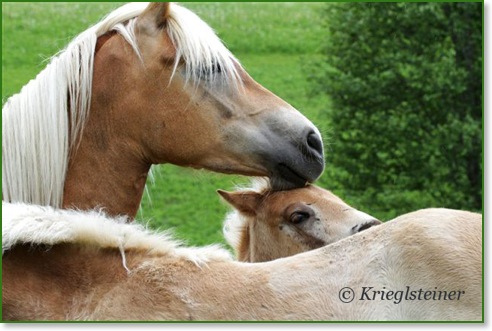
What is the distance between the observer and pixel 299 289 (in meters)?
2.59

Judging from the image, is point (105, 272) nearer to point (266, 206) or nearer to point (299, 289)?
point (299, 289)

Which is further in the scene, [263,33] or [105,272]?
[263,33]

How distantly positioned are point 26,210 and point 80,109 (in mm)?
862

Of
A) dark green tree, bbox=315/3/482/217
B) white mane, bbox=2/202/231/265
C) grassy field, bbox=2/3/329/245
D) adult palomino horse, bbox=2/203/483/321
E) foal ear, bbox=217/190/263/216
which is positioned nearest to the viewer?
adult palomino horse, bbox=2/203/483/321

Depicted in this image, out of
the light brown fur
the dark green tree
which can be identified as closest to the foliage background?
the dark green tree

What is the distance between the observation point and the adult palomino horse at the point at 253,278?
8.48ft

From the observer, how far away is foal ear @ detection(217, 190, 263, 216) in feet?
14.2

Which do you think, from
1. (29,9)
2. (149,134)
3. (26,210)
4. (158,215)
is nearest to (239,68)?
(149,134)

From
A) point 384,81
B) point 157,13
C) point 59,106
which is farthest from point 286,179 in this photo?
point 384,81

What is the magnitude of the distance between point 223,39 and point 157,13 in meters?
4.21

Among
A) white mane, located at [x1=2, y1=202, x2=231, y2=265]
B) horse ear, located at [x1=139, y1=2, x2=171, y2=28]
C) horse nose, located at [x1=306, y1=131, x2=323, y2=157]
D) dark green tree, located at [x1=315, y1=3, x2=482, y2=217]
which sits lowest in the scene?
dark green tree, located at [x1=315, y1=3, x2=482, y2=217]

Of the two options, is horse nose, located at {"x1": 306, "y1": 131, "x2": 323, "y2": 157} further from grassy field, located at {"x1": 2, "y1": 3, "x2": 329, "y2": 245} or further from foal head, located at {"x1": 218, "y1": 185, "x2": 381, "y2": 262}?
grassy field, located at {"x1": 2, "y1": 3, "x2": 329, "y2": 245}

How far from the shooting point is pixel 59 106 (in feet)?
11.6

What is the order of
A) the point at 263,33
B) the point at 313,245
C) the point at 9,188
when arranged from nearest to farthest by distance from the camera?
the point at 9,188 < the point at 313,245 < the point at 263,33
